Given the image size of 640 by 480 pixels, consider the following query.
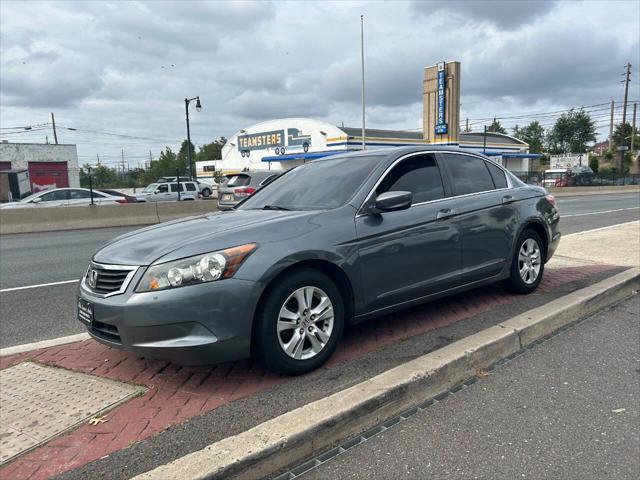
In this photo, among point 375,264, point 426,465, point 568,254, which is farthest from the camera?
point 568,254

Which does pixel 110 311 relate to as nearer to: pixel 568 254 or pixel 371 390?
pixel 371 390

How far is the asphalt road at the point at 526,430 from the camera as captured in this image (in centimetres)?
250

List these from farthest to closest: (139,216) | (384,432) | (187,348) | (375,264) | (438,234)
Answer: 1. (139,216)
2. (438,234)
3. (375,264)
4. (187,348)
5. (384,432)

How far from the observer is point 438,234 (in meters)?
4.29

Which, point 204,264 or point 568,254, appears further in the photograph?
point 568,254

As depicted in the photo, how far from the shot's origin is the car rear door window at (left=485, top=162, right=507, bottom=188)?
5266 mm

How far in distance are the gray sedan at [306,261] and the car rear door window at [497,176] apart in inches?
7.7

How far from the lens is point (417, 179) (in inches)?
175

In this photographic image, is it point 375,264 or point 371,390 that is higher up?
point 375,264

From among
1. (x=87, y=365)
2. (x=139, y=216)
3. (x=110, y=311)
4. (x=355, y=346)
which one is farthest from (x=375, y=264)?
(x=139, y=216)

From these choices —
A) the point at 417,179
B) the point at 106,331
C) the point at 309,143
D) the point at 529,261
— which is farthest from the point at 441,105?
the point at 106,331

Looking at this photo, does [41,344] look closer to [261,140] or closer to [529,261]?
[529,261]

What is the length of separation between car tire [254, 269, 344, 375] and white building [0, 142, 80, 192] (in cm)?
4554

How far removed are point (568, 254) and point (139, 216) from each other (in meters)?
14.1
